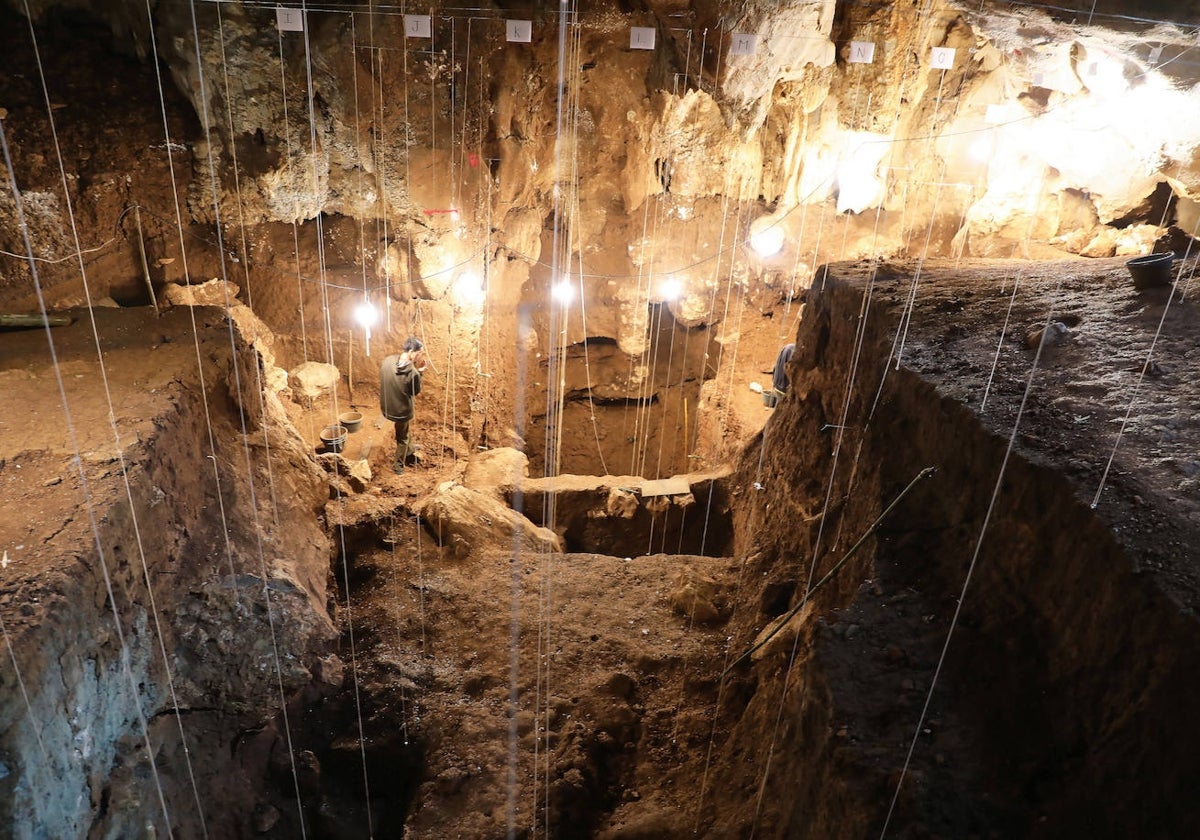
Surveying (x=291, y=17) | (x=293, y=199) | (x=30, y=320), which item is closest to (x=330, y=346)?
(x=293, y=199)

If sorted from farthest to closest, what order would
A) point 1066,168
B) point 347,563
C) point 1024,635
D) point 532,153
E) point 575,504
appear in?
point 1066,168, point 532,153, point 575,504, point 347,563, point 1024,635

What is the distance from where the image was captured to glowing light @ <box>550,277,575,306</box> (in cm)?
1248

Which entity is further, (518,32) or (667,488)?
(667,488)

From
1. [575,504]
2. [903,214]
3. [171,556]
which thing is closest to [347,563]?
[171,556]

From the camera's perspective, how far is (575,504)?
348 inches

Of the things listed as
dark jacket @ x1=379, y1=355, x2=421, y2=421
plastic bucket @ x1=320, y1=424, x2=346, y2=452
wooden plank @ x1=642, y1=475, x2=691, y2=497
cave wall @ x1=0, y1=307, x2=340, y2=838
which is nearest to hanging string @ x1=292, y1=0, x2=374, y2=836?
cave wall @ x1=0, y1=307, x2=340, y2=838

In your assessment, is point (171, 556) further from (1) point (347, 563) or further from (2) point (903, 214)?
(2) point (903, 214)

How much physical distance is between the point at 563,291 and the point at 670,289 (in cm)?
214

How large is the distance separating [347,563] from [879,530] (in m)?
4.74

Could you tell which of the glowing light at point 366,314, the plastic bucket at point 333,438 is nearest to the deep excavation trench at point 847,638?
the plastic bucket at point 333,438

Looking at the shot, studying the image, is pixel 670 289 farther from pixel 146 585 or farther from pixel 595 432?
pixel 146 585

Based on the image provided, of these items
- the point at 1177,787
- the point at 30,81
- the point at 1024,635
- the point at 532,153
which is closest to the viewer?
the point at 1177,787

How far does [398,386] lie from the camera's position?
8023 mm

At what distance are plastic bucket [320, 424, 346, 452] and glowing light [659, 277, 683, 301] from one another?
700 centimetres
